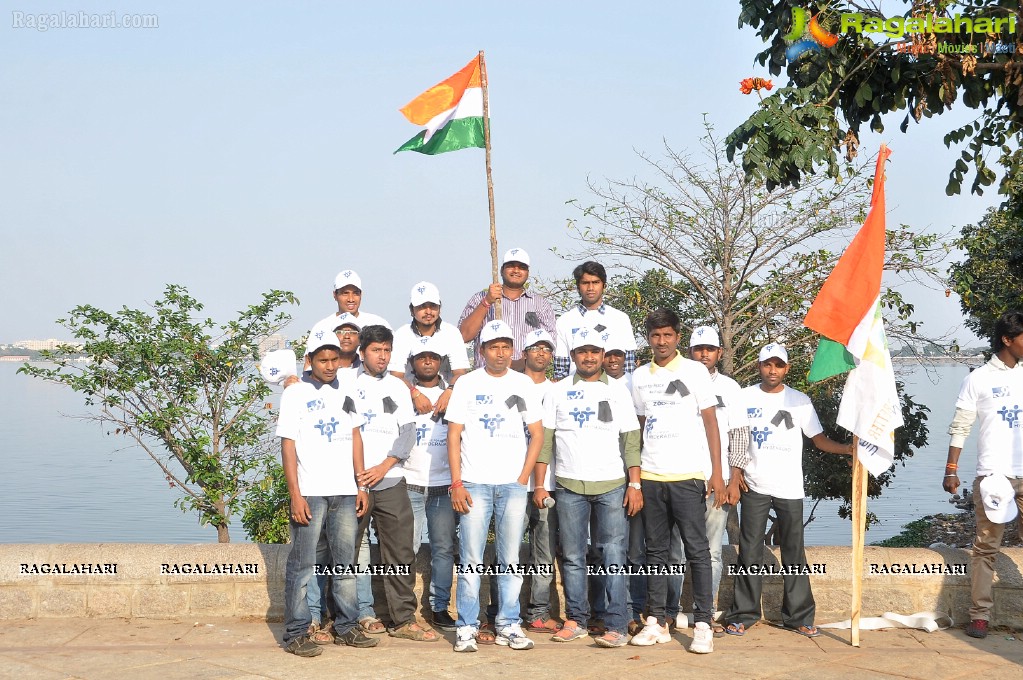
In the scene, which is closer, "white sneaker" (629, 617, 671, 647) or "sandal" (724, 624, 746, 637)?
"white sneaker" (629, 617, 671, 647)

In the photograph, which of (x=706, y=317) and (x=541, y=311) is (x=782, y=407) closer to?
(x=541, y=311)

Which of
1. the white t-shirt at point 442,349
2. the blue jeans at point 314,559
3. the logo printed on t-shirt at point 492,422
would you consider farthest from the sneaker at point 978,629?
the blue jeans at point 314,559

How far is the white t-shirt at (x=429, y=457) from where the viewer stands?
6.36 meters

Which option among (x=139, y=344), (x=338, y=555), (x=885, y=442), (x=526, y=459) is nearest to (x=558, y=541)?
(x=526, y=459)

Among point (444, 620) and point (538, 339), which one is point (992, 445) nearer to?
point (538, 339)

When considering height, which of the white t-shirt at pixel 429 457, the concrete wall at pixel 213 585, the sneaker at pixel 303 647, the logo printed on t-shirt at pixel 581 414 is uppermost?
the logo printed on t-shirt at pixel 581 414

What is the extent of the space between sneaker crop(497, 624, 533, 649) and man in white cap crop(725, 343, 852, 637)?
4.36 feet

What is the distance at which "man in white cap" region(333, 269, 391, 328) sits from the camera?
23.0 ft

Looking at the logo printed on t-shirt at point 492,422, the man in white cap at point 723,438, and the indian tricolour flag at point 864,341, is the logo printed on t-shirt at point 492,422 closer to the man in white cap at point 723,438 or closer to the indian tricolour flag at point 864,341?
the man in white cap at point 723,438

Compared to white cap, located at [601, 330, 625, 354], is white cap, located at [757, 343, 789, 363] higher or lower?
lower

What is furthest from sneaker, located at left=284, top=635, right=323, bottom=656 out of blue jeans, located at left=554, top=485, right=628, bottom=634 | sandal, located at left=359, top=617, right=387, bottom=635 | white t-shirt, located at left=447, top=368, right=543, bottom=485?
blue jeans, located at left=554, top=485, right=628, bottom=634

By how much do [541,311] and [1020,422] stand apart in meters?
3.14

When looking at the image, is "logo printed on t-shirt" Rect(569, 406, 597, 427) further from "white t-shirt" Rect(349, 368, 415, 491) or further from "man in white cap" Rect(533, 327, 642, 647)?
"white t-shirt" Rect(349, 368, 415, 491)

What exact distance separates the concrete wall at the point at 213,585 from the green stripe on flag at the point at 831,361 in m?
1.25
